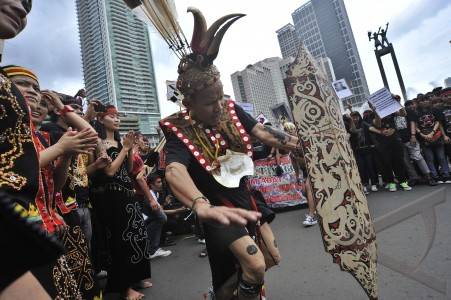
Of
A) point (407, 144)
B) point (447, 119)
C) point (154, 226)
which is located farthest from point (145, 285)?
point (447, 119)

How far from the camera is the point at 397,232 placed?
12.6 ft

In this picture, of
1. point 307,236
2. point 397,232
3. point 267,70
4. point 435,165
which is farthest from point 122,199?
point 267,70

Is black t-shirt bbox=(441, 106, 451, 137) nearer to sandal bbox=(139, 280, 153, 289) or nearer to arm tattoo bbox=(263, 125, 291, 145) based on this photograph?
arm tattoo bbox=(263, 125, 291, 145)

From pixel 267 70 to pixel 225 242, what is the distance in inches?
2966

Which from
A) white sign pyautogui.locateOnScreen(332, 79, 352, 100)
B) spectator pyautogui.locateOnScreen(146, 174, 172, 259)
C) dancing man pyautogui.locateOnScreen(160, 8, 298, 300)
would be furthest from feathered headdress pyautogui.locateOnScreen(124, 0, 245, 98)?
white sign pyautogui.locateOnScreen(332, 79, 352, 100)

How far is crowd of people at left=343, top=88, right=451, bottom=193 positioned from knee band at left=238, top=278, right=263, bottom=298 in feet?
20.3

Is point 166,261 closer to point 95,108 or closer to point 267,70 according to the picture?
point 95,108

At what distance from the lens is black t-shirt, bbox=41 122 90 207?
2.45 m

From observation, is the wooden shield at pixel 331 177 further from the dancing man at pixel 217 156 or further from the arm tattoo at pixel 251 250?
the arm tattoo at pixel 251 250

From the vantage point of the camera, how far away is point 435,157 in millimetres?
7188

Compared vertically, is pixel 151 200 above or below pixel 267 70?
below

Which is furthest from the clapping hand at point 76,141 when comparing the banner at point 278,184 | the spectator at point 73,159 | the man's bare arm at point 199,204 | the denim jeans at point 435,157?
the denim jeans at point 435,157

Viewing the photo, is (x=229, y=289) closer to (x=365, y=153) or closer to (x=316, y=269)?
(x=316, y=269)

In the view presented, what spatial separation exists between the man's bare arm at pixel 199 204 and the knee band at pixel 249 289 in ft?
2.11
